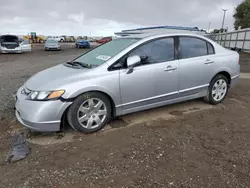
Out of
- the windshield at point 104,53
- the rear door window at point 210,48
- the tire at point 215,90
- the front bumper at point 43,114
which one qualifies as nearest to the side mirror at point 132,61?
the windshield at point 104,53

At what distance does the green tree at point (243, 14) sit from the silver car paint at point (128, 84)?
37125 mm

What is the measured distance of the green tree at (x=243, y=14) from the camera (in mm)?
35750

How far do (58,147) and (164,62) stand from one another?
89.2 inches

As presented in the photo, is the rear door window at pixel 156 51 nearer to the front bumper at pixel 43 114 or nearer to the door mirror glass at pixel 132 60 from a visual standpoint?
the door mirror glass at pixel 132 60

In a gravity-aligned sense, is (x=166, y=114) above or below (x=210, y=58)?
below

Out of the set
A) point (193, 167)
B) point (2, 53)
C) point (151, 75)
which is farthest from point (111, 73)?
point (2, 53)

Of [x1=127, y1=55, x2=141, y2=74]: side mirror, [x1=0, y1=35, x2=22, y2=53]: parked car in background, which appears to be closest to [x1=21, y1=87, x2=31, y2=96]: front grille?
[x1=127, y1=55, x2=141, y2=74]: side mirror

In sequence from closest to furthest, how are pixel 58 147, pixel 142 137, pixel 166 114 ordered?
pixel 58 147 < pixel 142 137 < pixel 166 114

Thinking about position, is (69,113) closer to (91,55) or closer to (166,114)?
(91,55)

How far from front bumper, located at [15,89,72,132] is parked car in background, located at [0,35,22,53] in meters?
18.4

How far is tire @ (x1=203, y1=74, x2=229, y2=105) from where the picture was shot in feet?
14.9

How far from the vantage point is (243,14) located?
37656 mm

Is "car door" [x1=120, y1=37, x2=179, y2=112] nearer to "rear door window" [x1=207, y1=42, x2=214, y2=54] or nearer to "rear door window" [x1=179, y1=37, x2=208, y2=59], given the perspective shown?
"rear door window" [x1=179, y1=37, x2=208, y2=59]

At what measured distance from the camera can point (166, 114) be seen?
417 centimetres
